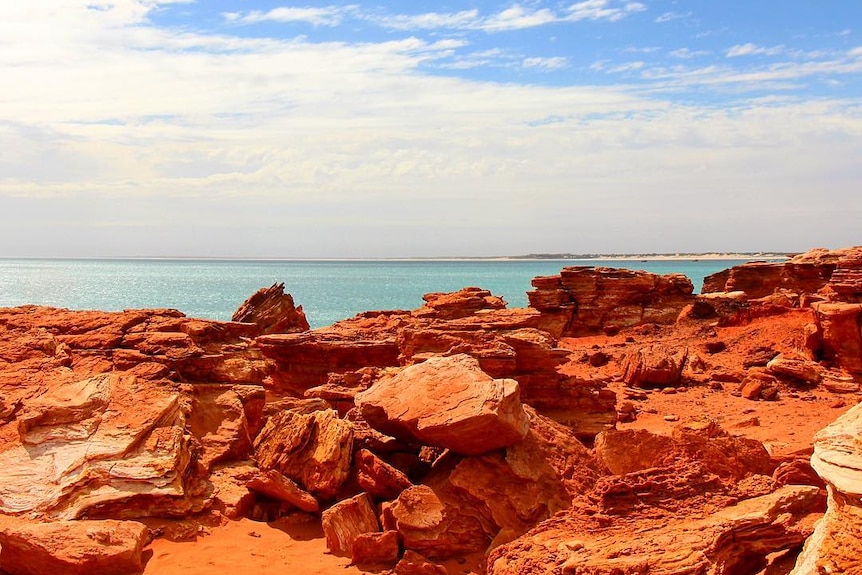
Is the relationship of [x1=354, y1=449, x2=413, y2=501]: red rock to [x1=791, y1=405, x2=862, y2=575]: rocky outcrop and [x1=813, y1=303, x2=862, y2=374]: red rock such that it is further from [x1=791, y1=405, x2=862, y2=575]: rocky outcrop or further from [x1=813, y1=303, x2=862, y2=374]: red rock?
[x1=813, y1=303, x2=862, y2=374]: red rock

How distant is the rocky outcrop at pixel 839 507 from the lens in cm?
408

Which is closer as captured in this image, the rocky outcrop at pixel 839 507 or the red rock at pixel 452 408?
the rocky outcrop at pixel 839 507

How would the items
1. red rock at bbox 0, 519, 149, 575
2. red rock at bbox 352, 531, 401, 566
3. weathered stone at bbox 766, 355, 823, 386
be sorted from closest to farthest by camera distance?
red rock at bbox 0, 519, 149, 575
red rock at bbox 352, 531, 401, 566
weathered stone at bbox 766, 355, 823, 386

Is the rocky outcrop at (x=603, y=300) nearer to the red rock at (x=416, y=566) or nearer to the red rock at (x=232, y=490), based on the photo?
the red rock at (x=232, y=490)

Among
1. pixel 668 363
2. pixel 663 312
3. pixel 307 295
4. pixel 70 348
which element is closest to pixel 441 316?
pixel 668 363

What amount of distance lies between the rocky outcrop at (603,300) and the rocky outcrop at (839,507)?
24.5 meters

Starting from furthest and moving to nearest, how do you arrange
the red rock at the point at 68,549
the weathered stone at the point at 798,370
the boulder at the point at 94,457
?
the weathered stone at the point at 798,370 → the boulder at the point at 94,457 → the red rock at the point at 68,549

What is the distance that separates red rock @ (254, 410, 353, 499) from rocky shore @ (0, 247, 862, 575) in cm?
3

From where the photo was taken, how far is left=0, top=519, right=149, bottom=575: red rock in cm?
700

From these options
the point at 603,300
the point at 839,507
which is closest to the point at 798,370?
the point at 603,300

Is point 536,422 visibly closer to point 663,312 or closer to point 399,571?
point 399,571

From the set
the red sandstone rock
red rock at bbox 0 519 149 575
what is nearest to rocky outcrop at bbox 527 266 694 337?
the red sandstone rock

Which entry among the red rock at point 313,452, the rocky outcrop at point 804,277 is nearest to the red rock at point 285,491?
the red rock at point 313,452

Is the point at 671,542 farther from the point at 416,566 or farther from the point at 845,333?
the point at 845,333
